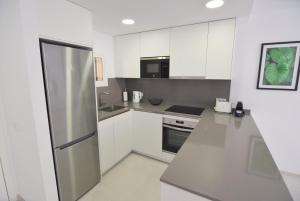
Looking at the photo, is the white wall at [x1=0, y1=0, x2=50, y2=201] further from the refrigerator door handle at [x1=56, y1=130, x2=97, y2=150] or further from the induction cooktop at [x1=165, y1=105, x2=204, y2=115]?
the induction cooktop at [x1=165, y1=105, x2=204, y2=115]

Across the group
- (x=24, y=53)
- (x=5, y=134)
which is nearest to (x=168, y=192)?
(x=24, y=53)

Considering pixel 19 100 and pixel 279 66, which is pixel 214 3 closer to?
pixel 279 66

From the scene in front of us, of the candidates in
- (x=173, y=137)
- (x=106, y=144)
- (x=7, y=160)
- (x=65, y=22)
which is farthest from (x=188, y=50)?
(x=7, y=160)

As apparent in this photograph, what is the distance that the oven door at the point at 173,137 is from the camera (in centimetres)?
227

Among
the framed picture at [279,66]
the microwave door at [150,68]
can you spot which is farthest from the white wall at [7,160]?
the framed picture at [279,66]

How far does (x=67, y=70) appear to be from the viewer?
1503 mm

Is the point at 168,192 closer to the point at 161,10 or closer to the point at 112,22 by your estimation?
the point at 161,10

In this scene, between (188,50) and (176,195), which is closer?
(176,195)

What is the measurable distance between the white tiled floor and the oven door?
0.36 metres

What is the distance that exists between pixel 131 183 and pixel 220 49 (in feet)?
7.47

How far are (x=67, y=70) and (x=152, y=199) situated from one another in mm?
1797

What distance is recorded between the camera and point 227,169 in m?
0.96

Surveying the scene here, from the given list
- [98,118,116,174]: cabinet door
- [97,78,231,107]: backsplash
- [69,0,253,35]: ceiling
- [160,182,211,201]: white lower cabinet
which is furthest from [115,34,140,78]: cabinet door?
[160,182,211,201]: white lower cabinet

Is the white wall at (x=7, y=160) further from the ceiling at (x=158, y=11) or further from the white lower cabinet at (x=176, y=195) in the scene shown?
the white lower cabinet at (x=176, y=195)
